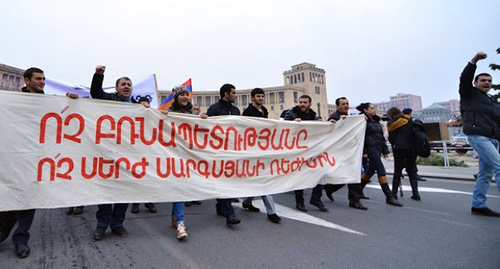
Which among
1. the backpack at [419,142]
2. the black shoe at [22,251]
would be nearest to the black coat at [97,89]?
the black shoe at [22,251]

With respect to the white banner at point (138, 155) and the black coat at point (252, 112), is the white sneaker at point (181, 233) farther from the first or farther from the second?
the black coat at point (252, 112)

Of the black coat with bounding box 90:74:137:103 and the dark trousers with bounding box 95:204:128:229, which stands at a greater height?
the black coat with bounding box 90:74:137:103

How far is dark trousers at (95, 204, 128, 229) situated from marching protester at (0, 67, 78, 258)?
642 mm

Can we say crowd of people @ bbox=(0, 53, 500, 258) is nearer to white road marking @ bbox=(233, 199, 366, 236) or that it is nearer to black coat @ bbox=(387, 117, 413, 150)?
black coat @ bbox=(387, 117, 413, 150)

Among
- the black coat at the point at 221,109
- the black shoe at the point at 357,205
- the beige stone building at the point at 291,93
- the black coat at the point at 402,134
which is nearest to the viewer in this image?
the black coat at the point at 221,109

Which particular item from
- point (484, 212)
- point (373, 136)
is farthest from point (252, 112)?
point (484, 212)

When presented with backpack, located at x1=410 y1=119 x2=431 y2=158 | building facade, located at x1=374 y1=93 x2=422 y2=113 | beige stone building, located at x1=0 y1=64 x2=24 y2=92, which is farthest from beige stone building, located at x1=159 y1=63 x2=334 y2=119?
backpack, located at x1=410 y1=119 x2=431 y2=158

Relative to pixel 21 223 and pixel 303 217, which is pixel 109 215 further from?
pixel 303 217

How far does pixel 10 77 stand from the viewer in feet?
191

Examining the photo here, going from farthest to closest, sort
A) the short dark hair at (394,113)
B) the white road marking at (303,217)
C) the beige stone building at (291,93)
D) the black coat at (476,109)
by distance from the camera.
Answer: the beige stone building at (291,93) → the short dark hair at (394,113) → the black coat at (476,109) → the white road marking at (303,217)

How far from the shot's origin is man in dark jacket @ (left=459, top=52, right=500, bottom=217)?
4031mm

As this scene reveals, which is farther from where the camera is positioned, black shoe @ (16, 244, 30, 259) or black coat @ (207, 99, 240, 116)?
black coat @ (207, 99, 240, 116)

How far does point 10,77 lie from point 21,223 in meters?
72.9

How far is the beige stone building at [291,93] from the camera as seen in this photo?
104m
